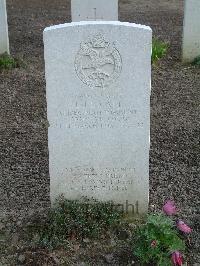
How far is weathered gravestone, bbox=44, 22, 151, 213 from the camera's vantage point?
12.7ft

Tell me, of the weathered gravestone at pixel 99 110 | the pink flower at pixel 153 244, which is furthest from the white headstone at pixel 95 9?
the pink flower at pixel 153 244

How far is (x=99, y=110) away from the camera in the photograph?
4066 mm

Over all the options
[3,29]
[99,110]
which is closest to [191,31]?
[3,29]

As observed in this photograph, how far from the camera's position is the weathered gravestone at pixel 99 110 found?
388 centimetres

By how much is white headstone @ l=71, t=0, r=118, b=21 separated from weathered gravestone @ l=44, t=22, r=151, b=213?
4118 millimetres

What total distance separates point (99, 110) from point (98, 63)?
13.5 inches

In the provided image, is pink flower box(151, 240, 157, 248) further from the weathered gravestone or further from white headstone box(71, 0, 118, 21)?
white headstone box(71, 0, 118, 21)

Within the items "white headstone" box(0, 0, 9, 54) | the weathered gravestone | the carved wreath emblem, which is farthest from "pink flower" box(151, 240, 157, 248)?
"white headstone" box(0, 0, 9, 54)

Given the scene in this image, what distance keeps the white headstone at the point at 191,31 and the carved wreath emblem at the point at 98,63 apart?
4.39 m

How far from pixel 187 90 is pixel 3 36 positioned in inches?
114

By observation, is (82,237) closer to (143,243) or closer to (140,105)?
(143,243)

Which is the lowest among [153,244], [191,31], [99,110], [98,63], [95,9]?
[153,244]

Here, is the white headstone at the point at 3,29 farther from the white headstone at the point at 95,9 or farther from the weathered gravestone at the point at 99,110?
the weathered gravestone at the point at 99,110

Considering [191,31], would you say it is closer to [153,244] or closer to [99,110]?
[99,110]
